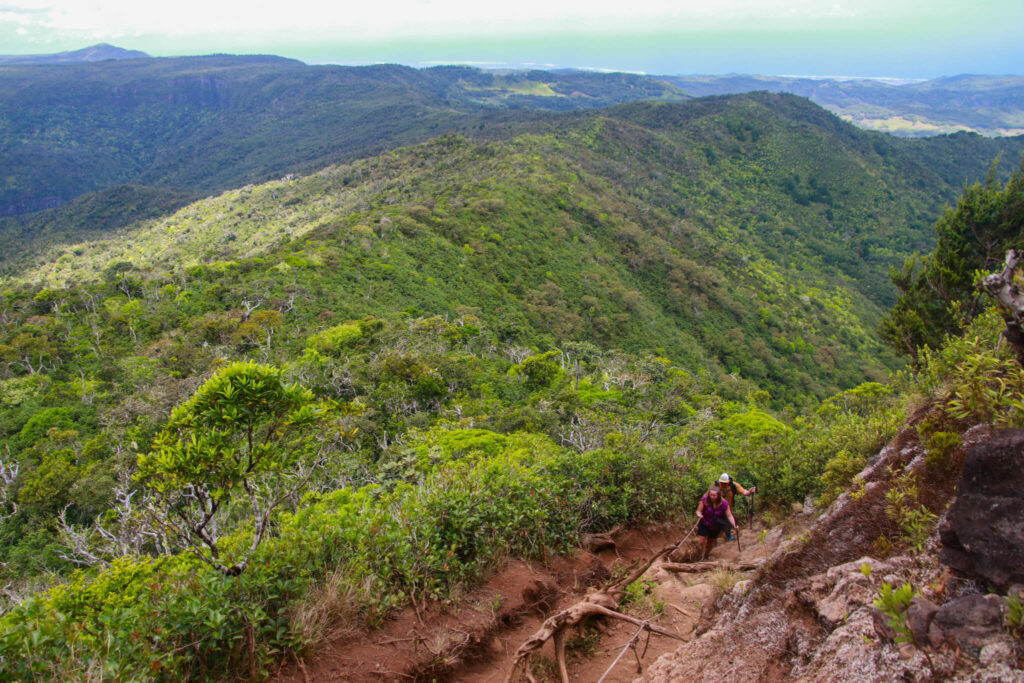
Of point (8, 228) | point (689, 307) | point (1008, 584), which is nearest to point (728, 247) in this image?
point (689, 307)

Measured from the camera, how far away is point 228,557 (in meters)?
4.70

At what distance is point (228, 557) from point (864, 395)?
21.0m

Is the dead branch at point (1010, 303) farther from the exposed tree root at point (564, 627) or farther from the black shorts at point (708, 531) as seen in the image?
the exposed tree root at point (564, 627)

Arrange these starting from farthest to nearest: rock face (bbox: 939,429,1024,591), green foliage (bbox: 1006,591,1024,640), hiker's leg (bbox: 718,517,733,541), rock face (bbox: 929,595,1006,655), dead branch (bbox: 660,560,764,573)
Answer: hiker's leg (bbox: 718,517,733,541)
dead branch (bbox: 660,560,764,573)
rock face (bbox: 939,429,1024,591)
rock face (bbox: 929,595,1006,655)
green foliage (bbox: 1006,591,1024,640)

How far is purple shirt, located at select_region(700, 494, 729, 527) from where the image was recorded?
6.67m

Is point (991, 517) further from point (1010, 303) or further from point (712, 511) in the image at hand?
point (712, 511)

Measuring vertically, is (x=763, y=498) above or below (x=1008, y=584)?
below

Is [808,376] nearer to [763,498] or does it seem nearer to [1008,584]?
[763,498]

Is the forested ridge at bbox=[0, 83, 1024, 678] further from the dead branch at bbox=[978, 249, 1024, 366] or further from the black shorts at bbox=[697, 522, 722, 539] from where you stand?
the dead branch at bbox=[978, 249, 1024, 366]

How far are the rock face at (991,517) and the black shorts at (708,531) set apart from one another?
3650 millimetres

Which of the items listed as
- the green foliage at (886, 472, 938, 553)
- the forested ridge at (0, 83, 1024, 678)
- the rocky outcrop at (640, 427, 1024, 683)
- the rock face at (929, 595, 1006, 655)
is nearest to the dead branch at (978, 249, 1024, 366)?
the rocky outcrop at (640, 427, 1024, 683)

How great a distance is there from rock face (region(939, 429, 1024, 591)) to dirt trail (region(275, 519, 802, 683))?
236cm

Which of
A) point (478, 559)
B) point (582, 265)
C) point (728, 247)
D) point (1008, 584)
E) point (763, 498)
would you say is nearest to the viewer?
point (1008, 584)

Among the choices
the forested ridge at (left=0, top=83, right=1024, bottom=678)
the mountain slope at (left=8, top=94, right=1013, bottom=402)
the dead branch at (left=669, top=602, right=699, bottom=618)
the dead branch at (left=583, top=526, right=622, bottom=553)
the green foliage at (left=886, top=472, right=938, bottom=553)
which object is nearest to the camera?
the green foliage at (left=886, top=472, right=938, bottom=553)
